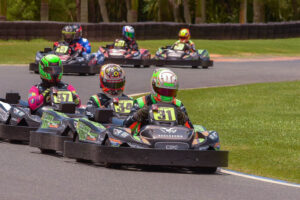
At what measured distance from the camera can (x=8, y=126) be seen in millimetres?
10773

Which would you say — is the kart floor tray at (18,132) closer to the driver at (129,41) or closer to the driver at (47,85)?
the driver at (47,85)

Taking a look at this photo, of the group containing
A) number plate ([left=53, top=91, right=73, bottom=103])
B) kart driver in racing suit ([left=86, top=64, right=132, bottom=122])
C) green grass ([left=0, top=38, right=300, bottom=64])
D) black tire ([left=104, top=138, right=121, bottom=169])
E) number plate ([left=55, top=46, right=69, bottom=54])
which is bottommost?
green grass ([left=0, top=38, right=300, bottom=64])

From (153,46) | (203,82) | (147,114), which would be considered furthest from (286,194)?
(153,46)

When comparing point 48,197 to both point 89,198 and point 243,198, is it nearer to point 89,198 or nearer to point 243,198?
point 89,198

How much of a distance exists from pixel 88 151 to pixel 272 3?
60957mm

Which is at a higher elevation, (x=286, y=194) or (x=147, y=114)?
(x=147, y=114)

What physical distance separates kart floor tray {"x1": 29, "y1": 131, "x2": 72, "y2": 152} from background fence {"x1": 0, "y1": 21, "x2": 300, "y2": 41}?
2421cm

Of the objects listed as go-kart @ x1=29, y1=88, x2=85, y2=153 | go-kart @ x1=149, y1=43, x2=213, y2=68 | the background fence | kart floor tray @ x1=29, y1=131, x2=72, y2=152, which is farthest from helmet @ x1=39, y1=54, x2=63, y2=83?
the background fence

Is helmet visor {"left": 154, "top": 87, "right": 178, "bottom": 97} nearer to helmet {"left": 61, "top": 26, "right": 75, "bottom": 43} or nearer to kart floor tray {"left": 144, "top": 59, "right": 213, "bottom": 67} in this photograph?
helmet {"left": 61, "top": 26, "right": 75, "bottom": 43}

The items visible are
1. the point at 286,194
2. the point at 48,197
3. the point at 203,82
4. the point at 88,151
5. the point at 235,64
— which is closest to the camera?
the point at 48,197

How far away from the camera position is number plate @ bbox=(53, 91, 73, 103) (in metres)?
11.4

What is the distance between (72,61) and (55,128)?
13201mm

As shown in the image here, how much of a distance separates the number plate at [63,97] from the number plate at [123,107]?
1.08 metres

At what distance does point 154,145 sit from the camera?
8977 mm
